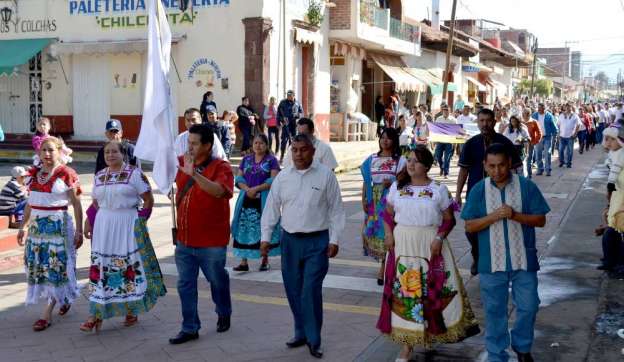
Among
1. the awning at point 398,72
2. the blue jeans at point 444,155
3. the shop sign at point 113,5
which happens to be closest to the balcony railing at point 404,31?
the awning at point 398,72

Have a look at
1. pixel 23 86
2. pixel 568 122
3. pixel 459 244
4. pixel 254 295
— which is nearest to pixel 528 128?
pixel 568 122

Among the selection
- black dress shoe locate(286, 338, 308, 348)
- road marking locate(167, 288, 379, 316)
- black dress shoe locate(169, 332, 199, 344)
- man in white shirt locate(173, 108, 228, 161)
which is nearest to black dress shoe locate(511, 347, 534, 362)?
black dress shoe locate(286, 338, 308, 348)

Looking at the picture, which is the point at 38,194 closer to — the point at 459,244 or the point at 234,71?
the point at 459,244

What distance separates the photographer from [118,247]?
603cm

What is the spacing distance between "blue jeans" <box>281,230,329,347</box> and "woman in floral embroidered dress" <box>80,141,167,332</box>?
1290 millimetres

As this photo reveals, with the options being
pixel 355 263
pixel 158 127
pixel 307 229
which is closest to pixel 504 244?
pixel 307 229

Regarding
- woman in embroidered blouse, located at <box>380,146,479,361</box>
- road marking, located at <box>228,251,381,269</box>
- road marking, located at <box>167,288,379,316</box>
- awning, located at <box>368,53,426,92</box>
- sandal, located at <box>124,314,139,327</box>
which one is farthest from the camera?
awning, located at <box>368,53,426,92</box>

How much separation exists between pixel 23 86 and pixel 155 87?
19.3m

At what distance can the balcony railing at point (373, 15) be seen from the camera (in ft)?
85.9

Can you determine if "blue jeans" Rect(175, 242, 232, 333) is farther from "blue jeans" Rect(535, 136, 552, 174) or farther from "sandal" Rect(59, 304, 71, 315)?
"blue jeans" Rect(535, 136, 552, 174)

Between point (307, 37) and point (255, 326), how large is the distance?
58.1 ft

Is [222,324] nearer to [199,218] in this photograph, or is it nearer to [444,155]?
[199,218]

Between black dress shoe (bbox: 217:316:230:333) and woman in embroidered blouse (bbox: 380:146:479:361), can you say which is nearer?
woman in embroidered blouse (bbox: 380:146:479:361)

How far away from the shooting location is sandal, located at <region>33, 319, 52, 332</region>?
245 inches
